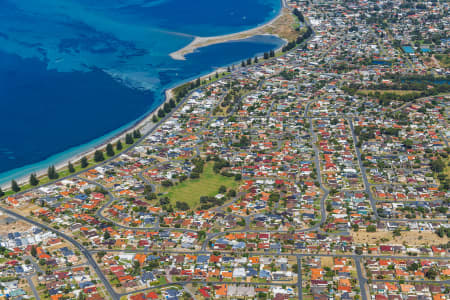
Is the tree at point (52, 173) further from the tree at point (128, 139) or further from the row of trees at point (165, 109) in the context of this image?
the row of trees at point (165, 109)

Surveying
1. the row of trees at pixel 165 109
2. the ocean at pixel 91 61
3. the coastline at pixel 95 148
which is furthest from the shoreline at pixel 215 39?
the row of trees at pixel 165 109

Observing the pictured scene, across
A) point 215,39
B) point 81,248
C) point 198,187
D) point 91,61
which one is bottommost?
point 198,187

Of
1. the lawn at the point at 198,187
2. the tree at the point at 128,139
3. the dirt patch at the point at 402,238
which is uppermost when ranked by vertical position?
the tree at the point at 128,139

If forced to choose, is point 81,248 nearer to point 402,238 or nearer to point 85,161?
point 85,161

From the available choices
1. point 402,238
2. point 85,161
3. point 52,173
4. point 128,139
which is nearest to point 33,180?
point 52,173

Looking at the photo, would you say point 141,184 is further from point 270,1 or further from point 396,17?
point 270,1

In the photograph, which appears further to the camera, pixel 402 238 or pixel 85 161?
pixel 85 161
